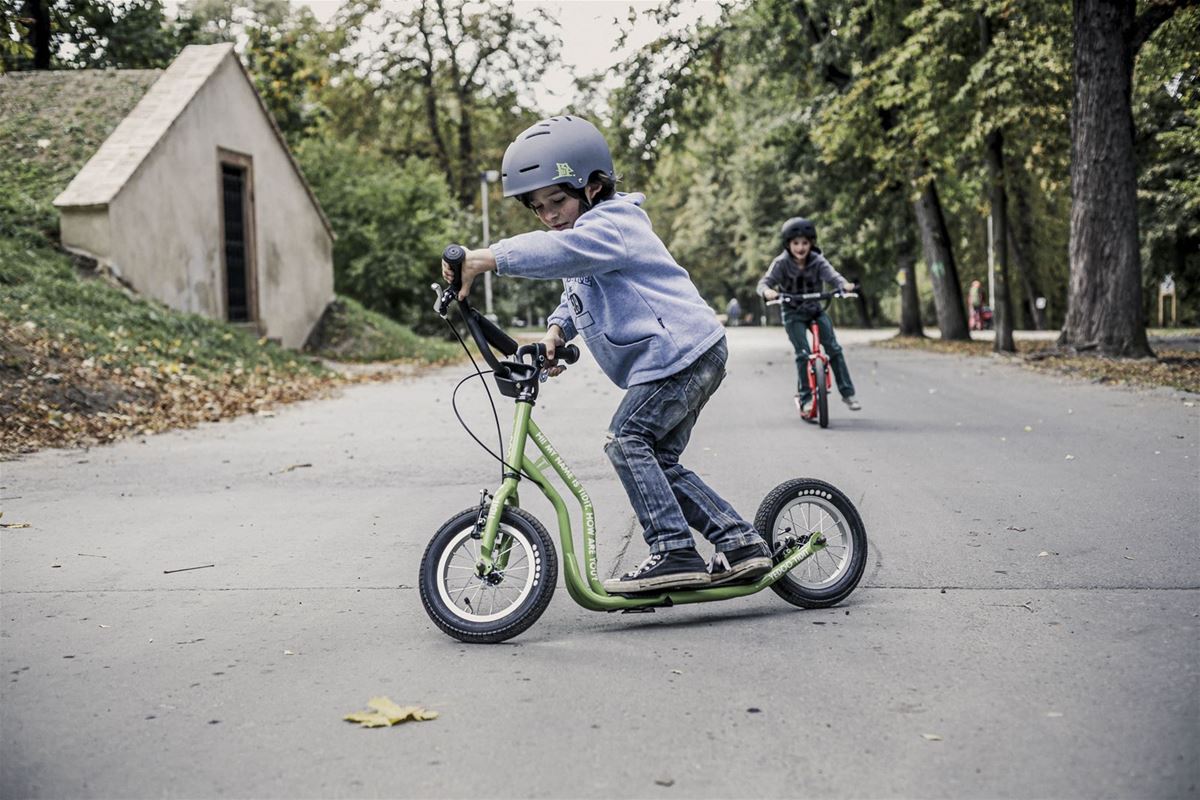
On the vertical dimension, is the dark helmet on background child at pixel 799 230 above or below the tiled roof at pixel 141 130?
below

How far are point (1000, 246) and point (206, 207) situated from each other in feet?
49.0

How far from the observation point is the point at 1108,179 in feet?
60.3

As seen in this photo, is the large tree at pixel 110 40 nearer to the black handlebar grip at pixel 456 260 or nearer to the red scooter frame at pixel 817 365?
the red scooter frame at pixel 817 365

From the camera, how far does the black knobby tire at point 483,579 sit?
451 centimetres

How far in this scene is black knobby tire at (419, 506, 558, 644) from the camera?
4.51m

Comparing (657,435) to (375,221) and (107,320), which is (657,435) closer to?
(107,320)

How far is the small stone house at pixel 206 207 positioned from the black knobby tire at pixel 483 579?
50.9 ft

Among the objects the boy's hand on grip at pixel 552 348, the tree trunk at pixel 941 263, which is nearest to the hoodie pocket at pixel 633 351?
the boy's hand on grip at pixel 552 348

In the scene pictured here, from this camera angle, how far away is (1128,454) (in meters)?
9.20

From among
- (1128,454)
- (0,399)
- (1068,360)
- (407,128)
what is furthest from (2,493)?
(407,128)

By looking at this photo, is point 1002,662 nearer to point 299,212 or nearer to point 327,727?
point 327,727

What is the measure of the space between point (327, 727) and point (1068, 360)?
1728cm

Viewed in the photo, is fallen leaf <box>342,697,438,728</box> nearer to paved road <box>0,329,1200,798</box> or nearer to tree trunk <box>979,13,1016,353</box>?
paved road <box>0,329,1200,798</box>

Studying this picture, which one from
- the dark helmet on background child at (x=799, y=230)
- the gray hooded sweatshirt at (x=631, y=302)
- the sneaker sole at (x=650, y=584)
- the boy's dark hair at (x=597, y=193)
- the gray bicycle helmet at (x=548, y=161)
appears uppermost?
the dark helmet on background child at (x=799, y=230)
